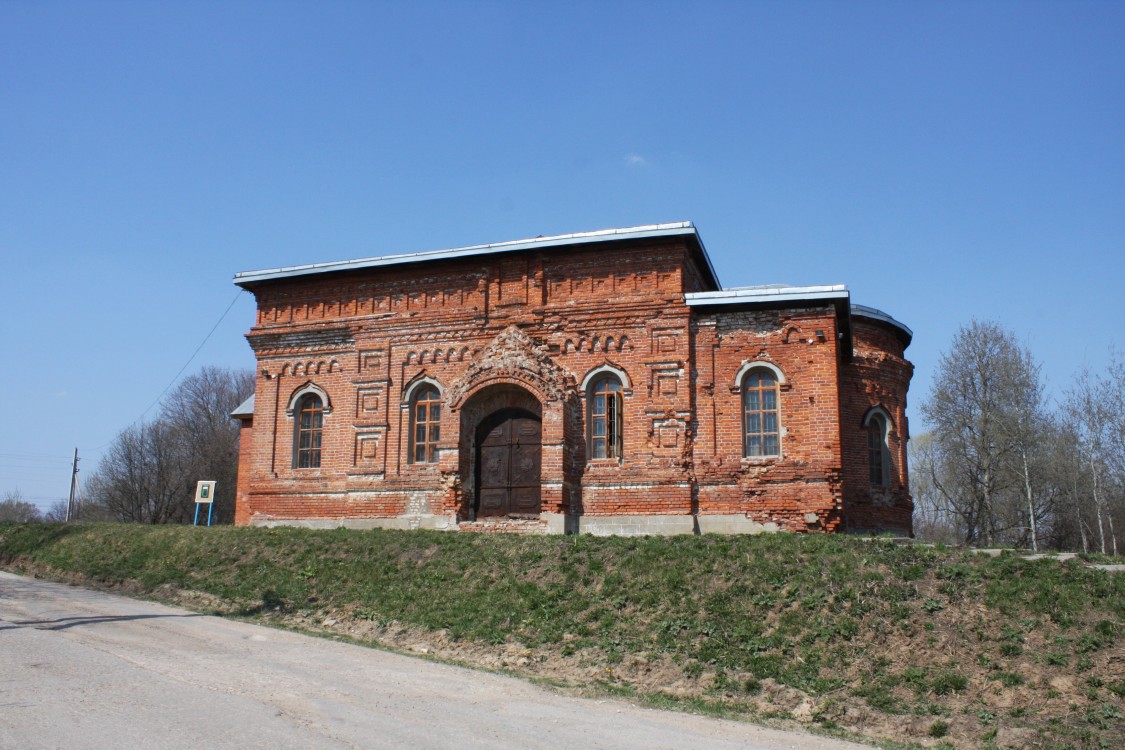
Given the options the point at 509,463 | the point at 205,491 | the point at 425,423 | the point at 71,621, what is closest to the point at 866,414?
the point at 509,463

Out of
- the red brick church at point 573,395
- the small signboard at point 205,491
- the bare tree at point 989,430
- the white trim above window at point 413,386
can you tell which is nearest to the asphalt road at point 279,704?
the red brick church at point 573,395

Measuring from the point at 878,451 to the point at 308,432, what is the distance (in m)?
13.4

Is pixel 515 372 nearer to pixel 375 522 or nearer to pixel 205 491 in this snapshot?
pixel 375 522

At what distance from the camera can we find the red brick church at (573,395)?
17.7 meters

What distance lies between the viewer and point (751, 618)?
1221 cm

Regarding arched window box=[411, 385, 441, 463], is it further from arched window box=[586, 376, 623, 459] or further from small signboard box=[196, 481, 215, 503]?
small signboard box=[196, 481, 215, 503]

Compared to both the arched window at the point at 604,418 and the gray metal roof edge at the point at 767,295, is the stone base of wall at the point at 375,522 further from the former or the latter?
the gray metal roof edge at the point at 767,295

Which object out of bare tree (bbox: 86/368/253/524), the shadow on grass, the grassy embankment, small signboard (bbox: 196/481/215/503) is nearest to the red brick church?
the grassy embankment

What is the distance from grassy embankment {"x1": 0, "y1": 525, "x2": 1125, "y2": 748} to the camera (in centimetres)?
985

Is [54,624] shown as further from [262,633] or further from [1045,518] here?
[1045,518]

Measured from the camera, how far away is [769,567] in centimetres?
1348

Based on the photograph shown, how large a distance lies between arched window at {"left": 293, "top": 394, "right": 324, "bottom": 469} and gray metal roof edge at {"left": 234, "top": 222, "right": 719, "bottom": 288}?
3.09 metres

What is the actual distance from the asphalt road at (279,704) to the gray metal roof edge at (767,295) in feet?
31.5

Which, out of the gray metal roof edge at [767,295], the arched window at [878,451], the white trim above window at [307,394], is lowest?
the arched window at [878,451]
